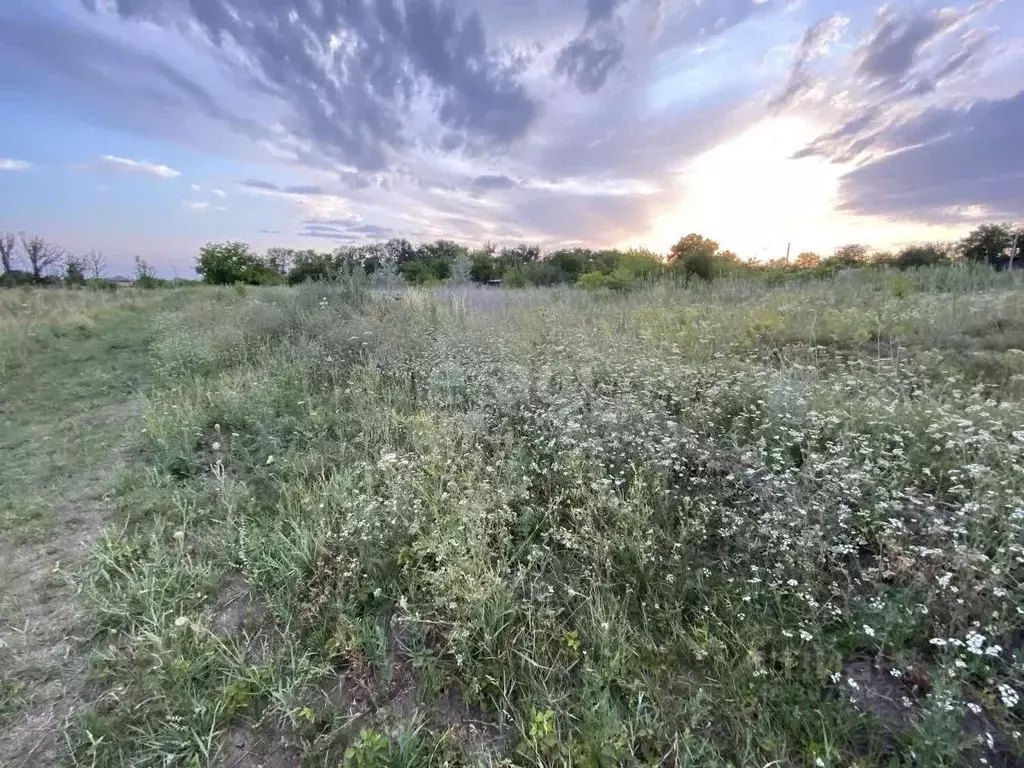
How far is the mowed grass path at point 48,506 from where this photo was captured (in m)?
1.88

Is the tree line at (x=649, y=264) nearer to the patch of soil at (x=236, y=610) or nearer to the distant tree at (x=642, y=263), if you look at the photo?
the distant tree at (x=642, y=263)

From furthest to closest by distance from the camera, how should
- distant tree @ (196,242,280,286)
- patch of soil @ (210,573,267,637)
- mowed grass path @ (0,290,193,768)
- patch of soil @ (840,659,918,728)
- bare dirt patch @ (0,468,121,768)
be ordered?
distant tree @ (196,242,280,286) < patch of soil @ (210,573,267,637) < mowed grass path @ (0,290,193,768) < bare dirt patch @ (0,468,121,768) < patch of soil @ (840,659,918,728)

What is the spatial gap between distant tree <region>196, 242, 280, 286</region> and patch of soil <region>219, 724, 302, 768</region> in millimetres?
38432

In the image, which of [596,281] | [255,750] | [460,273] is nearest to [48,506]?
[255,750]

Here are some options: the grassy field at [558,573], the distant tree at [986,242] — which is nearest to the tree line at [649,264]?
the distant tree at [986,242]

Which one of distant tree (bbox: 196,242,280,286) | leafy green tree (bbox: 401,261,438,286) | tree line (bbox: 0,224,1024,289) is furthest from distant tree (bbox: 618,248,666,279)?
distant tree (bbox: 196,242,280,286)

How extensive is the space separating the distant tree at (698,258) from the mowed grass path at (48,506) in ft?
40.2

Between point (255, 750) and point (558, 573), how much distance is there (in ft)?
4.61

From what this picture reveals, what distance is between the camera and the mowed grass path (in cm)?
188

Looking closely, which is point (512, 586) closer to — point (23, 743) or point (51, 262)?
point (23, 743)

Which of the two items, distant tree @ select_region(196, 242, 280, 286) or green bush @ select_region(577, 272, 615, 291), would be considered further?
distant tree @ select_region(196, 242, 280, 286)

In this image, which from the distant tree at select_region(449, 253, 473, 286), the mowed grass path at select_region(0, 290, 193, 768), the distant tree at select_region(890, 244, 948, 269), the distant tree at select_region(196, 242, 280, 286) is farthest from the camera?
the distant tree at select_region(196, 242, 280, 286)

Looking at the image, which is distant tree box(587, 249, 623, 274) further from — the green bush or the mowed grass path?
the mowed grass path

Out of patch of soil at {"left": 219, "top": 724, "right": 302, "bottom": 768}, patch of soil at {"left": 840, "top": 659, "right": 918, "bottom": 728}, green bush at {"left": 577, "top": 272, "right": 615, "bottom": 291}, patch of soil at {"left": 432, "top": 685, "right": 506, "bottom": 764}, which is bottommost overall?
patch of soil at {"left": 219, "top": 724, "right": 302, "bottom": 768}
